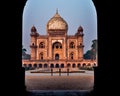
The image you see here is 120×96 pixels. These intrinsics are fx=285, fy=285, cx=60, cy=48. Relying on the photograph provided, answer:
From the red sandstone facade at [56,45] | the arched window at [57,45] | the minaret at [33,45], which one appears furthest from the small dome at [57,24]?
the minaret at [33,45]

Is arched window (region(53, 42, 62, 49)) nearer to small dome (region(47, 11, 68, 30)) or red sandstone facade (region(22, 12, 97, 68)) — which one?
red sandstone facade (region(22, 12, 97, 68))

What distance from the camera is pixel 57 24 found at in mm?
60031

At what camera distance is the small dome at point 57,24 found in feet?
195

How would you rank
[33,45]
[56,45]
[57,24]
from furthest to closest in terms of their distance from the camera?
1. [57,24]
2. [56,45]
3. [33,45]

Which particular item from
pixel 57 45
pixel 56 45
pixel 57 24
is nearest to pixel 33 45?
pixel 56 45

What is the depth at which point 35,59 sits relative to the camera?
5747cm

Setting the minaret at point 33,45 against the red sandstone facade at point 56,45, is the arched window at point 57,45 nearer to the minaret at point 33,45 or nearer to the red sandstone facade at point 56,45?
the red sandstone facade at point 56,45

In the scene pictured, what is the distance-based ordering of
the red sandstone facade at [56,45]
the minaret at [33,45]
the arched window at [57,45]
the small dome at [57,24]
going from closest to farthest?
the red sandstone facade at [56,45]
the minaret at [33,45]
the arched window at [57,45]
the small dome at [57,24]

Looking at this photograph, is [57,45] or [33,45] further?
[57,45]

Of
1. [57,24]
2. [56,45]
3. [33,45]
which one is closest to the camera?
[33,45]

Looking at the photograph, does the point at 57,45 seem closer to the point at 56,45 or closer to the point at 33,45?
the point at 56,45

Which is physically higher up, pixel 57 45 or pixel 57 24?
pixel 57 24
